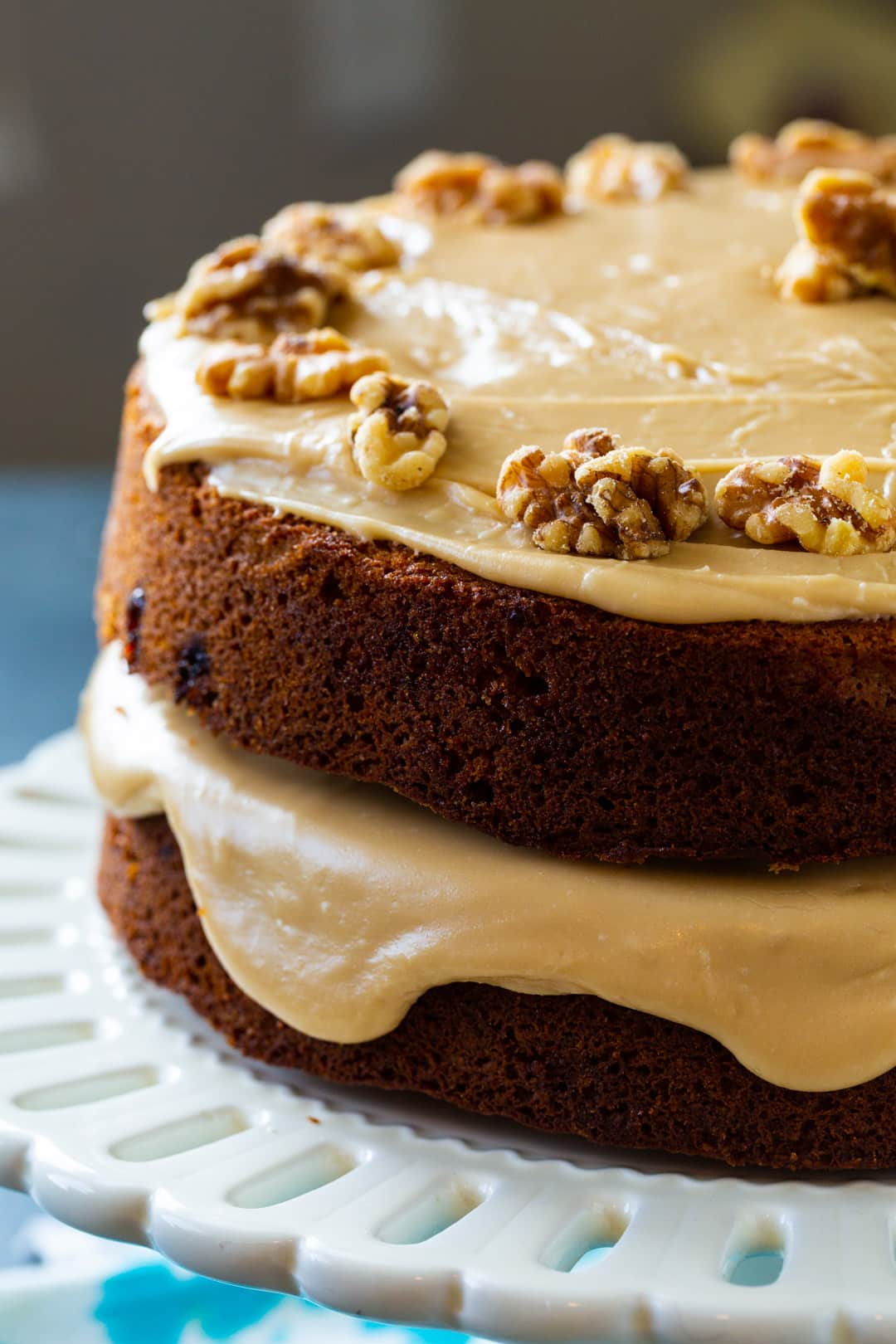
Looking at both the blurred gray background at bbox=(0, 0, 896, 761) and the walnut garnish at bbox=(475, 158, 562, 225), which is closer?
the walnut garnish at bbox=(475, 158, 562, 225)

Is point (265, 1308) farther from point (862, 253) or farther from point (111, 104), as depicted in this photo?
point (111, 104)

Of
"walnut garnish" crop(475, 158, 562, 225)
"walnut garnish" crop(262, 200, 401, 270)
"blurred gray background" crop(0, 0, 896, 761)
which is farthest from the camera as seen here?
"blurred gray background" crop(0, 0, 896, 761)

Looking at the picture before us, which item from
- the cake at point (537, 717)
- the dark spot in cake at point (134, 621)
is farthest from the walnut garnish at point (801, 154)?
the dark spot in cake at point (134, 621)

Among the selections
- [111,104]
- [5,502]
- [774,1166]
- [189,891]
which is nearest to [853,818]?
[774,1166]

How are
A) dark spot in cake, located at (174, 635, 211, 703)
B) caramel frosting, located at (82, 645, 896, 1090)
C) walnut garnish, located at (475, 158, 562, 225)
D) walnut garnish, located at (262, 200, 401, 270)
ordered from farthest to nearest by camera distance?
walnut garnish, located at (475, 158, 562, 225) < walnut garnish, located at (262, 200, 401, 270) < dark spot in cake, located at (174, 635, 211, 703) < caramel frosting, located at (82, 645, 896, 1090)

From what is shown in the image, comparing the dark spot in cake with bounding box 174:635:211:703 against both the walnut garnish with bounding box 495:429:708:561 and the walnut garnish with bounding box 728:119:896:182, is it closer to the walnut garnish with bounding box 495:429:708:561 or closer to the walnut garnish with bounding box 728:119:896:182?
the walnut garnish with bounding box 495:429:708:561

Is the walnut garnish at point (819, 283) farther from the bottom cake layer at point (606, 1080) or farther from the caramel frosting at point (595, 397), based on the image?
the bottom cake layer at point (606, 1080)

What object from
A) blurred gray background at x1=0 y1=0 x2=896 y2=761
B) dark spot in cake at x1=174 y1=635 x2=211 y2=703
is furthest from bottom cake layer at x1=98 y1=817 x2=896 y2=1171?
blurred gray background at x1=0 y1=0 x2=896 y2=761

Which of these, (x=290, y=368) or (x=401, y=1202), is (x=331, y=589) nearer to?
(x=290, y=368)
